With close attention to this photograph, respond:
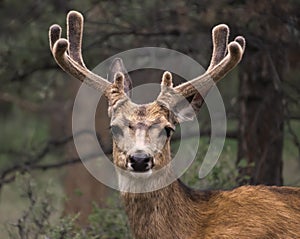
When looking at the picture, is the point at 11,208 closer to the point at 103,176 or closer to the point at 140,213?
the point at 103,176

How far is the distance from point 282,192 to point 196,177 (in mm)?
2875

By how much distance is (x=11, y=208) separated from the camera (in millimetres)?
23359

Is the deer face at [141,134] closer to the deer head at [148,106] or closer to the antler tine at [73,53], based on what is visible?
the deer head at [148,106]

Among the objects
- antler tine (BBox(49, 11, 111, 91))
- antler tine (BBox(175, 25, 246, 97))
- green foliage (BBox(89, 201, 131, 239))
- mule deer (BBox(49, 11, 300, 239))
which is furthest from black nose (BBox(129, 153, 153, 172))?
green foliage (BBox(89, 201, 131, 239))

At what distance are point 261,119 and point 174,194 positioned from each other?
4314 mm

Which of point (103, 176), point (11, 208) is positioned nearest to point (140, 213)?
point (103, 176)

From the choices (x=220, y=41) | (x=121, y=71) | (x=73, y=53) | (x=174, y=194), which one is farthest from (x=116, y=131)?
(x=220, y=41)

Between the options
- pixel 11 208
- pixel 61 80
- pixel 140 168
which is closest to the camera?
pixel 140 168

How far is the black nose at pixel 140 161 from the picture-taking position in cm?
820

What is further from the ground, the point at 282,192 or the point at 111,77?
the point at 111,77

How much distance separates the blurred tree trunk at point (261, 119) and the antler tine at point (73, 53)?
3233mm

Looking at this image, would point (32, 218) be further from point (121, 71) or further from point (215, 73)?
point (215, 73)

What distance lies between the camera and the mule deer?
8.45 meters

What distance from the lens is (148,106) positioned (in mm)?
8656
